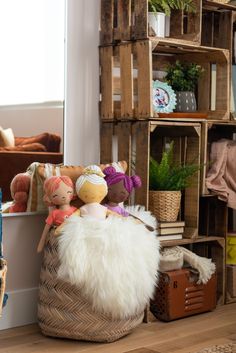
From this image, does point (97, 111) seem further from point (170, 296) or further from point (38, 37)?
point (170, 296)

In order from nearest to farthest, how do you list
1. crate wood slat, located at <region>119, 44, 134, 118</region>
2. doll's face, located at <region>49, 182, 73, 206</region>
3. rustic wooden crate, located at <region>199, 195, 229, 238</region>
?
doll's face, located at <region>49, 182, 73, 206</region> < crate wood slat, located at <region>119, 44, 134, 118</region> < rustic wooden crate, located at <region>199, 195, 229, 238</region>

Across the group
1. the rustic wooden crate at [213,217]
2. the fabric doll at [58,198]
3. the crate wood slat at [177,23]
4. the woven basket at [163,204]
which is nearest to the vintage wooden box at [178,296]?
the woven basket at [163,204]

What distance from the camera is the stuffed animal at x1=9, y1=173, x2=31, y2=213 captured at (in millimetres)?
3340

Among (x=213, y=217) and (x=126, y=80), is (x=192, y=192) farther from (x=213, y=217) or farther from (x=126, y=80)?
(x=126, y=80)

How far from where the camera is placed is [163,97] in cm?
372

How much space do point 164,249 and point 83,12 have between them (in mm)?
1297

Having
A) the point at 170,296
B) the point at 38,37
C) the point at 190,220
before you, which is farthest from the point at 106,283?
the point at 38,37

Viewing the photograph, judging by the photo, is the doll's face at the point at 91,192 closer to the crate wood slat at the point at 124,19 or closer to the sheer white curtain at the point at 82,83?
the sheer white curtain at the point at 82,83

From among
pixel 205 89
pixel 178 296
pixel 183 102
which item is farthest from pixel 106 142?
pixel 178 296

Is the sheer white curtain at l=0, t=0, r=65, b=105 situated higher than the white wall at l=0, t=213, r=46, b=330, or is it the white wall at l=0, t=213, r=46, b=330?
the sheer white curtain at l=0, t=0, r=65, b=105

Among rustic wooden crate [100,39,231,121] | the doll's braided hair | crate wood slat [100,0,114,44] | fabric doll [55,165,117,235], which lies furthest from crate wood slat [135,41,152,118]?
fabric doll [55,165,117,235]

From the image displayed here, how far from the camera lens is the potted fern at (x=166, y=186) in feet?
11.8

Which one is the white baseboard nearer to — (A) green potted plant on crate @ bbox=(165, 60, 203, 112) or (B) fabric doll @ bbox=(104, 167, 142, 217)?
(B) fabric doll @ bbox=(104, 167, 142, 217)

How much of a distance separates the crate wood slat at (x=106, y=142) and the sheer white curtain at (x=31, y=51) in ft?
1.03
